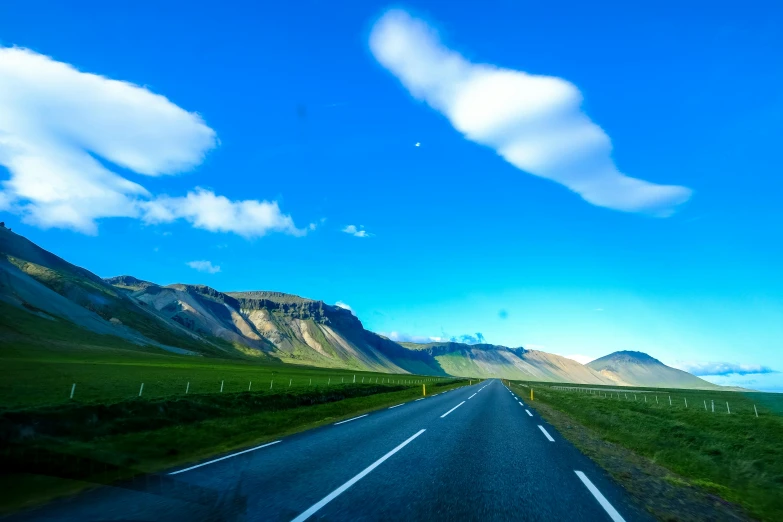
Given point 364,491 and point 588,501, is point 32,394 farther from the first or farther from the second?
point 588,501

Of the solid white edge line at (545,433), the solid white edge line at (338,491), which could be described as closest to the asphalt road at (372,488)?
the solid white edge line at (338,491)

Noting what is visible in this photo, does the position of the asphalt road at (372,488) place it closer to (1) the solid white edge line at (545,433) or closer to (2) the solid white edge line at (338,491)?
(2) the solid white edge line at (338,491)

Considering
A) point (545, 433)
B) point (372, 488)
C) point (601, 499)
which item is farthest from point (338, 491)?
point (545, 433)

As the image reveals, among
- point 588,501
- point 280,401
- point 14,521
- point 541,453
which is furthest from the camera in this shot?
point 280,401

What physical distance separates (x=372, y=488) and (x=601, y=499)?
13.2ft

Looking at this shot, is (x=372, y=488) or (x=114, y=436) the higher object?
(x=372, y=488)

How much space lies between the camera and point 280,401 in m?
25.7

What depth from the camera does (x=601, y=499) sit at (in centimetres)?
761

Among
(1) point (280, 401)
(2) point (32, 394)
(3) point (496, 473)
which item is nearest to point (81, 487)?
(3) point (496, 473)

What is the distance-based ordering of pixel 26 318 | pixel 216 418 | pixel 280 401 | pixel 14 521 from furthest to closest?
pixel 26 318, pixel 280 401, pixel 216 418, pixel 14 521

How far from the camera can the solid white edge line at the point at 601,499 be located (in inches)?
261

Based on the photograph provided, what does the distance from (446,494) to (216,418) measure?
13.7m

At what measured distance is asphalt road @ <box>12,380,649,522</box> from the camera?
21.6 feet

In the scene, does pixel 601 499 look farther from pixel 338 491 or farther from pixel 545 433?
pixel 545 433
